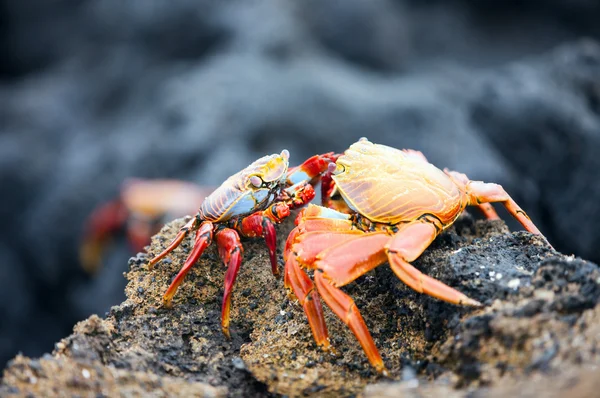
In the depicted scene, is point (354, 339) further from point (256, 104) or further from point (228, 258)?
point (256, 104)

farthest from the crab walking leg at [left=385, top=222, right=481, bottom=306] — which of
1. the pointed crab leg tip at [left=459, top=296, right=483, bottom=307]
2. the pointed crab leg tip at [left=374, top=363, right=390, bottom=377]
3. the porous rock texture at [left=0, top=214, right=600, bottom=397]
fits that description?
the pointed crab leg tip at [left=374, top=363, right=390, bottom=377]

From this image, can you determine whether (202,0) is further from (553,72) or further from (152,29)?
(553,72)

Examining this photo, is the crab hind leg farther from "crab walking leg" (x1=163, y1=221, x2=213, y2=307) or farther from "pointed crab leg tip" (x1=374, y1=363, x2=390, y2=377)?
"crab walking leg" (x1=163, y1=221, x2=213, y2=307)

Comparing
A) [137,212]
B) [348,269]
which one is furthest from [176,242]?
[137,212]

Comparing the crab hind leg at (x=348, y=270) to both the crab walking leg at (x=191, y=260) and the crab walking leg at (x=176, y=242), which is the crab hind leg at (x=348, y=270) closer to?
the crab walking leg at (x=191, y=260)

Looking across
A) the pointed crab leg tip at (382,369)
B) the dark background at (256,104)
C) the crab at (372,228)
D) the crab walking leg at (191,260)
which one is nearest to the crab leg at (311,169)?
the crab at (372,228)

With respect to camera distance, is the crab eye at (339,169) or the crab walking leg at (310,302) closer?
the crab walking leg at (310,302)

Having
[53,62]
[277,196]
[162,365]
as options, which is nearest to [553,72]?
[277,196]
